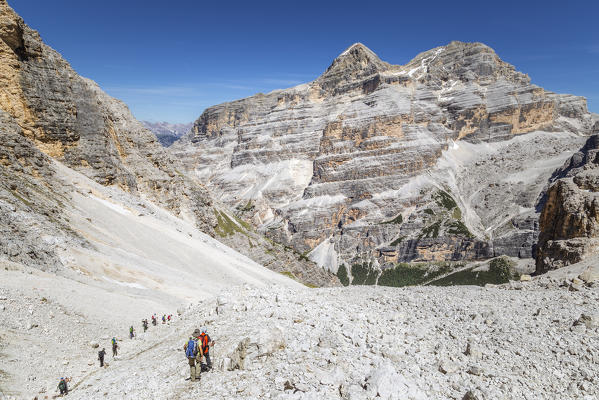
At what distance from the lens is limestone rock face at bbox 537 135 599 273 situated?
37.5m

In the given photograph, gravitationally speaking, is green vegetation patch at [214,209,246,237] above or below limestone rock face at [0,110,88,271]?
below

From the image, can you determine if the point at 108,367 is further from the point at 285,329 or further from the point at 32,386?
the point at 285,329

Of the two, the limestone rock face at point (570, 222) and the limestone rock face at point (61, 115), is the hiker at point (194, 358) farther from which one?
the limestone rock face at point (61, 115)

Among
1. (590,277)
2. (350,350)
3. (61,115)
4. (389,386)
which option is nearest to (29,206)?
(61,115)

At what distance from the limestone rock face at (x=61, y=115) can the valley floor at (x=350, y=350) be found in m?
54.5

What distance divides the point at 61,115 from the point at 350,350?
250ft

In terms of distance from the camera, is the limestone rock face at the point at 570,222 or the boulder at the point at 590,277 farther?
the limestone rock face at the point at 570,222

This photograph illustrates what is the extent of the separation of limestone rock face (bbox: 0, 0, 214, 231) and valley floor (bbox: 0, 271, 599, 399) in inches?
2146

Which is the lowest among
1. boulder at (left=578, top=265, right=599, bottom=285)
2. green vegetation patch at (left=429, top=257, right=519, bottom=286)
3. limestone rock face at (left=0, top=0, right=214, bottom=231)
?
green vegetation patch at (left=429, top=257, right=519, bottom=286)

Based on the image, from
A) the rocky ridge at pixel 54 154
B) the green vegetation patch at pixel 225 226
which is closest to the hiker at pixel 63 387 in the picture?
the rocky ridge at pixel 54 154

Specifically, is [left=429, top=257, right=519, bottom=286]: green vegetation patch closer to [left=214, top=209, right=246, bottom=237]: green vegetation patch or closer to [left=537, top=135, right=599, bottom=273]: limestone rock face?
[left=214, top=209, right=246, bottom=237]: green vegetation patch

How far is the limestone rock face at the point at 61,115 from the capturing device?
64188 millimetres

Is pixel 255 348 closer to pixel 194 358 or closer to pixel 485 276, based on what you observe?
pixel 194 358

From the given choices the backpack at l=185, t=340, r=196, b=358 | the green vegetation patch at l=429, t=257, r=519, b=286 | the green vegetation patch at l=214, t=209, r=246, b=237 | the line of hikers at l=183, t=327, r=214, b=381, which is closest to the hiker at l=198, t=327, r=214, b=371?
the line of hikers at l=183, t=327, r=214, b=381
